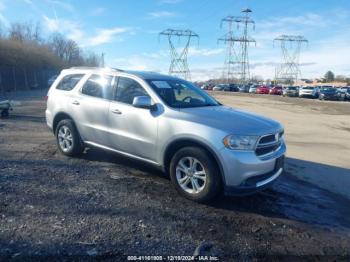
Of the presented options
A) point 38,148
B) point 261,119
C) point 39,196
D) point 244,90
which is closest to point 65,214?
point 39,196

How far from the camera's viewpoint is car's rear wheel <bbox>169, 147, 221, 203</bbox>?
466cm

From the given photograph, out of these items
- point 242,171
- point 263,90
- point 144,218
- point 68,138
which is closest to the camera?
point 144,218

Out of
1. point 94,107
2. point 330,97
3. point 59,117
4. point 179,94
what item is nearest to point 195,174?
point 179,94

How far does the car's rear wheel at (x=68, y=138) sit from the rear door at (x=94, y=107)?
169mm

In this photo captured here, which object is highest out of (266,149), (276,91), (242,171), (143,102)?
(143,102)

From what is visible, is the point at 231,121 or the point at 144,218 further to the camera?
the point at 231,121

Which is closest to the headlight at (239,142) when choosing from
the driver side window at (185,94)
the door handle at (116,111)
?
the driver side window at (185,94)

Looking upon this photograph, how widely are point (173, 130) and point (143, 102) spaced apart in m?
0.65

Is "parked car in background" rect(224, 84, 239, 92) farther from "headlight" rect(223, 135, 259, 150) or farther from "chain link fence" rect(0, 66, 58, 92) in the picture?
"headlight" rect(223, 135, 259, 150)

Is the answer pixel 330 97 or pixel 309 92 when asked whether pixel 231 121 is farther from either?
pixel 309 92

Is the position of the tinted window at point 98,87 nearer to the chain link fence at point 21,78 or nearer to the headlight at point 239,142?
the headlight at point 239,142

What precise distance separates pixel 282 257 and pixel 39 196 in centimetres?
320

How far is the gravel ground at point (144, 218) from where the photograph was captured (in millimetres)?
3584

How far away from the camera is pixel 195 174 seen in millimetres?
4855
